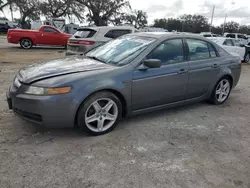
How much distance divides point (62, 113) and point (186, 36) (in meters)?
2.70

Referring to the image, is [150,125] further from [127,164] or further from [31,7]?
[31,7]

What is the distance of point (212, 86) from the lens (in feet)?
16.4

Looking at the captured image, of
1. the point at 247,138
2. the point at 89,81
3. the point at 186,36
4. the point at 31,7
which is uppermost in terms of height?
the point at 31,7

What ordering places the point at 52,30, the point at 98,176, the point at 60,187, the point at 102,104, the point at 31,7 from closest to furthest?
the point at 60,187, the point at 98,176, the point at 102,104, the point at 52,30, the point at 31,7

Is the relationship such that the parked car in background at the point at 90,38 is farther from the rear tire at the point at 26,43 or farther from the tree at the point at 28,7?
the tree at the point at 28,7

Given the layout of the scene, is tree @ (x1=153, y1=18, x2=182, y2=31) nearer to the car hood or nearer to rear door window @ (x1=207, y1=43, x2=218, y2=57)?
rear door window @ (x1=207, y1=43, x2=218, y2=57)

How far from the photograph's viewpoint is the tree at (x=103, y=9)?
41903 millimetres

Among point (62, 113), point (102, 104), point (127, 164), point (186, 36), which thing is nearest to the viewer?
point (127, 164)

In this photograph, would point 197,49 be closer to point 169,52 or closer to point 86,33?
point 169,52

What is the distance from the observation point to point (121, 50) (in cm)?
428

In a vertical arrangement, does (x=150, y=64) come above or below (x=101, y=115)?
above

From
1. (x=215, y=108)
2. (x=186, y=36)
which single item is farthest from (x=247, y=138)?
(x=186, y=36)

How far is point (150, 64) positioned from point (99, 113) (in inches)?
42.2

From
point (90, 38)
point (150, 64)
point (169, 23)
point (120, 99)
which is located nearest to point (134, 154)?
point (120, 99)
